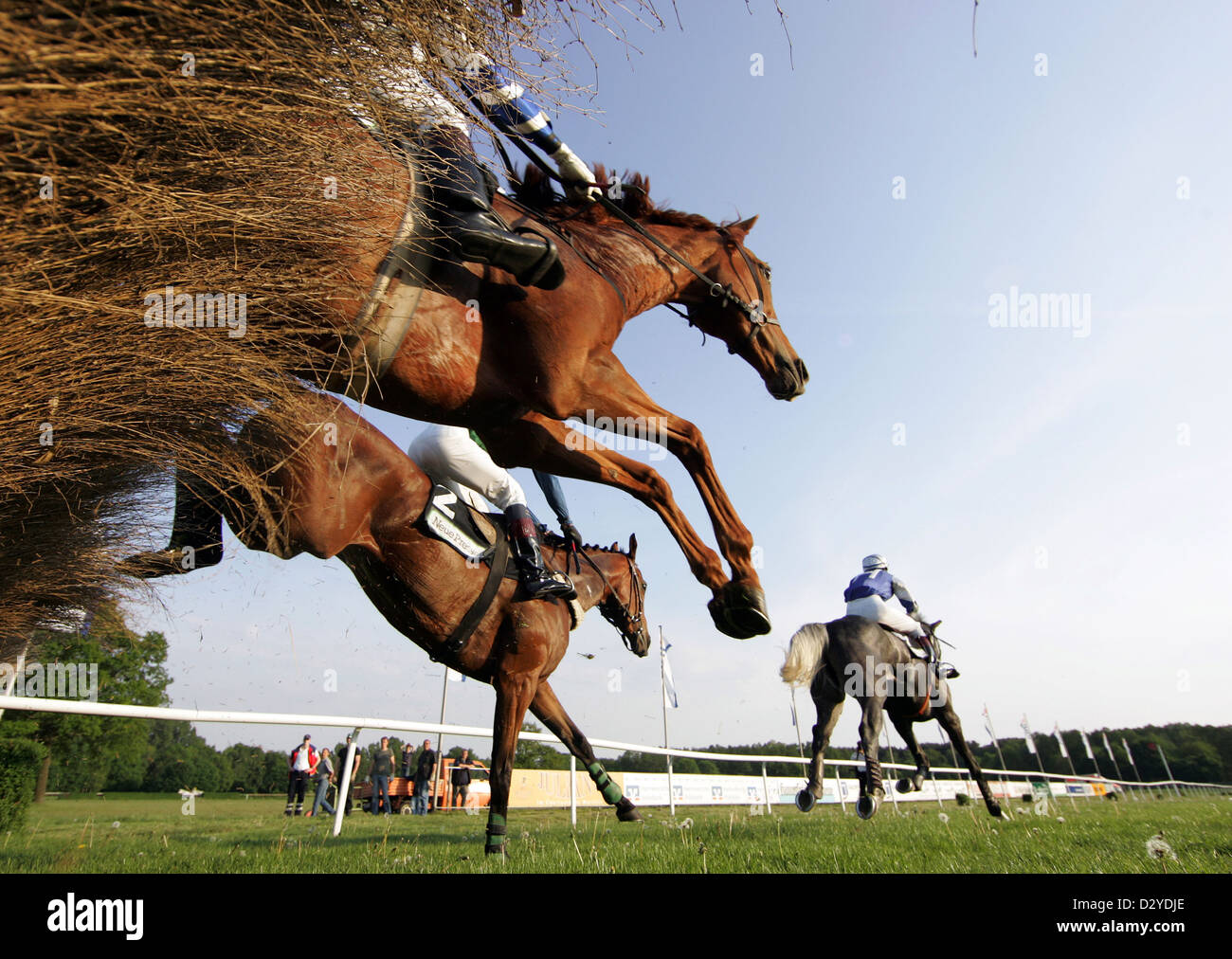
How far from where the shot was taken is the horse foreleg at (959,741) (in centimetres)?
848

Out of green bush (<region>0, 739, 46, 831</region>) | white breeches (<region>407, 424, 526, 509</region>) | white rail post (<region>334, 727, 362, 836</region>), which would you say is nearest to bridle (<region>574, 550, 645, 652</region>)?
white breeches (<region>407, 424, 526, 509</region>)

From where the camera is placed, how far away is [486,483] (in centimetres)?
548

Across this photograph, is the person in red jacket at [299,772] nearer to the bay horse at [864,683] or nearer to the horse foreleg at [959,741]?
the bay horse at [864,683]

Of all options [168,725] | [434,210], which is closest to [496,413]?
[434,210]

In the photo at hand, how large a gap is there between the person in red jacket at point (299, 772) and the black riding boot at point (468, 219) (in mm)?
14838

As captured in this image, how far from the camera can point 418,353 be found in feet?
10.4

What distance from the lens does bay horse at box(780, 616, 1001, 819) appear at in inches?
282

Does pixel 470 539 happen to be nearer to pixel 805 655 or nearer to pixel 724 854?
pixel 724 854

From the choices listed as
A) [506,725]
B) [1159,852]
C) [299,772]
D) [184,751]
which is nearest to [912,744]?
[1159,852]

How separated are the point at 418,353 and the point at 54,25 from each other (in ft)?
5.74

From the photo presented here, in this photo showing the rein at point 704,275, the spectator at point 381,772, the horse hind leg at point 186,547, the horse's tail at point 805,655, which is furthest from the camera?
the spectator at point 381,772

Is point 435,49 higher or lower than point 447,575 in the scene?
higher

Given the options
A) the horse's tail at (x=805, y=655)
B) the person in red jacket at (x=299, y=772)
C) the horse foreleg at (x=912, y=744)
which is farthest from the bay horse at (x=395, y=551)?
the person in red jacket at (x=299, y=772)

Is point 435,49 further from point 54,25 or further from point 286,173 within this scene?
point 54,25
